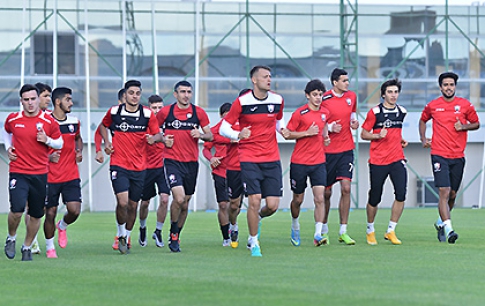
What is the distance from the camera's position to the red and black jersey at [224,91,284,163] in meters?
12.5

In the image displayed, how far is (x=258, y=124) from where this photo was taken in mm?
12578

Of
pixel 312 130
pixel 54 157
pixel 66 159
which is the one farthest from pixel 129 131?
pixel 312 130

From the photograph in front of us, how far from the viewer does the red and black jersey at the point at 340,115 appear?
1434cm

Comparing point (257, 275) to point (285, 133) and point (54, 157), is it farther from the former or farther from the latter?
point (285, 133)

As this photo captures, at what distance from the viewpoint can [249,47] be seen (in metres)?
33.5

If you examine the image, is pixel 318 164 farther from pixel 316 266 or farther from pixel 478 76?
pixel 478 76

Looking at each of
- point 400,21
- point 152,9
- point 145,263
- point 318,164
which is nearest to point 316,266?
point 145,263

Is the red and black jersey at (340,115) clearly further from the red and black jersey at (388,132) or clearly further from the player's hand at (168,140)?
the player's hand at (168,140)

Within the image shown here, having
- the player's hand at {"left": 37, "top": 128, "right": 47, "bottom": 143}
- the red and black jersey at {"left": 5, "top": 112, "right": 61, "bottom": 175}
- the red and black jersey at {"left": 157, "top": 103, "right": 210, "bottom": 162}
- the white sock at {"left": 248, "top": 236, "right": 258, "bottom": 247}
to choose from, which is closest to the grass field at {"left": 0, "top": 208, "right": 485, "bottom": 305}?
the white sock at {"left": 248, "top": 236, "right": 258, "bottom": 247}

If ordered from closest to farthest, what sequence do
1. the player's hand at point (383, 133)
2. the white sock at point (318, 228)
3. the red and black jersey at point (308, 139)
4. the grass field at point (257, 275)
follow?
the grass field at point (257, 275)
the white sock at point (318, 228)
the red and black jersey at point (308, 139)
the player's hand at point (383, 133)

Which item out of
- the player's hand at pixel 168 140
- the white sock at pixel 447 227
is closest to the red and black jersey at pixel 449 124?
the white sock at pixel 447 227

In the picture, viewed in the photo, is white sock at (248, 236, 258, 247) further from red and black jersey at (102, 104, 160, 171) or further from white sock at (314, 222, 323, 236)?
red and black jersey at (102, 104, 160, 171)

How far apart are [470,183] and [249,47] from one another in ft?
25.1

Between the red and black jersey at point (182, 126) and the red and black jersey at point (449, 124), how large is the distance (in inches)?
119
